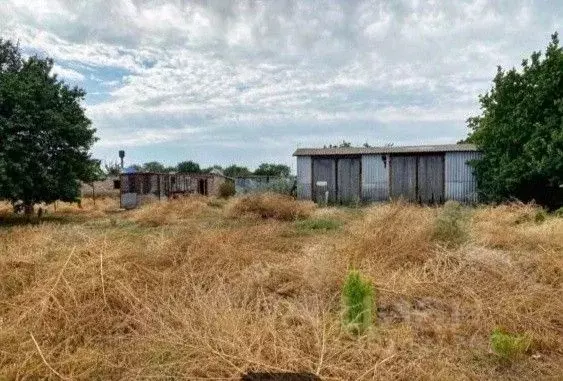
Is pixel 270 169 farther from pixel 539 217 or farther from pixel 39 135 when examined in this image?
pixel 539 217

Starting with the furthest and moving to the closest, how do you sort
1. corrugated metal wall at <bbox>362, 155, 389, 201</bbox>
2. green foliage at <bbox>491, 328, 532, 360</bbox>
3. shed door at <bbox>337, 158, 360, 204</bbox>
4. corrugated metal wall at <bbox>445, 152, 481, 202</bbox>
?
shed door at <bbox>337, 158, 360, 204</bbox>, corrugated metal wall at <bbox>362, 155, 389, 201</bbox>, corrugated metal wall at <bbox>445, 152, 481, 202</bbox>, green foliage at <bbox>491, 328, 532, 360</bbox>

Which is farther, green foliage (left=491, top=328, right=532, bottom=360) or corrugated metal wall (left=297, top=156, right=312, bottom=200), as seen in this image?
corrugated metal wall (left=297, top=156, right=312, bottom=200)

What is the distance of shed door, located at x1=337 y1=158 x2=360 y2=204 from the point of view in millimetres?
20875

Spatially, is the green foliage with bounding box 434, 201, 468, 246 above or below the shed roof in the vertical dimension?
below

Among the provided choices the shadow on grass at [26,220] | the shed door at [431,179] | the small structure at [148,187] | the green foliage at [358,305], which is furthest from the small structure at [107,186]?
the green foliage at [358,305]

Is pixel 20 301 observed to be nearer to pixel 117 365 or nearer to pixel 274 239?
pixel 117 365

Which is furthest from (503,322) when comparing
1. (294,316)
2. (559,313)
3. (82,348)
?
(82,348)

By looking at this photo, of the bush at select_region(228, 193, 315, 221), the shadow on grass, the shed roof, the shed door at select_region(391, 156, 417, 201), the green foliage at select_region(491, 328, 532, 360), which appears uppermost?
the shed roof

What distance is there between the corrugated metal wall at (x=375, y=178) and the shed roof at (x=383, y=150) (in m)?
0.31

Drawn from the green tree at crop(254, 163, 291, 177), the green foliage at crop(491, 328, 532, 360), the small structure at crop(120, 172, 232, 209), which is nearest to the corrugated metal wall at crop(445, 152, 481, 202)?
the small structure at crop(120, 172, 232, 209)

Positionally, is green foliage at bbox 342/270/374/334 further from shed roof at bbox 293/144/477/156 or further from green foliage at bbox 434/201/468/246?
shed roof at bbox 293/144/477/156

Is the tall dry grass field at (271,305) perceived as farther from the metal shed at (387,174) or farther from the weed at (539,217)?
the metal shed at (387,174)

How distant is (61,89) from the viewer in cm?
1545

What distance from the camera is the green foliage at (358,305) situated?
146 inches
